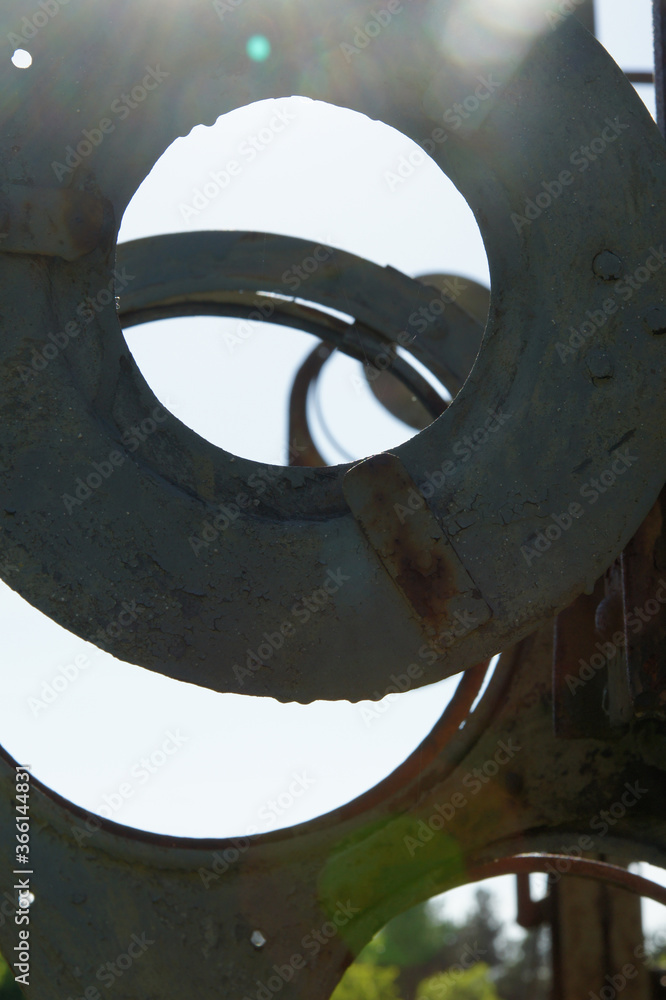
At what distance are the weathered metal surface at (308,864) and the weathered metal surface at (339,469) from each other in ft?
5.38

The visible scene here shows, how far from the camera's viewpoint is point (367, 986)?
18.0 metres

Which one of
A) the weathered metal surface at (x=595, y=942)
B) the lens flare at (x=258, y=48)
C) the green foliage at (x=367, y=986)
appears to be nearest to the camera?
the lens flare at (x=258, y=48)

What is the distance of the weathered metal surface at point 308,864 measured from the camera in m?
3.48

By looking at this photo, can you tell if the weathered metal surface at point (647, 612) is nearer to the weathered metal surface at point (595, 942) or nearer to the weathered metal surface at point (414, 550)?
the weathered metal surface at point (414, 550)

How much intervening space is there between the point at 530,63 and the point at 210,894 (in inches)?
111

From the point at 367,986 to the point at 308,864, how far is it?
16.0 metres

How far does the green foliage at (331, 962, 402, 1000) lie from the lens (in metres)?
17.9

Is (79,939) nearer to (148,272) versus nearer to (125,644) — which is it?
(125,644)

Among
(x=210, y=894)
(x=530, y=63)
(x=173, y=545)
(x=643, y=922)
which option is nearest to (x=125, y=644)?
(x=173, y=545)

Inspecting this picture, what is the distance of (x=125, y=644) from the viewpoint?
2096mm

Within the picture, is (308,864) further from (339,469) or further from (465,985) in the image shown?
(465,985)

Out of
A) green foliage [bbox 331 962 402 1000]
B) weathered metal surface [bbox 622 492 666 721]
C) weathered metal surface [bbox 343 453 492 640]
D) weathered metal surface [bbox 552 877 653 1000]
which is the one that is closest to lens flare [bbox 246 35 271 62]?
weathered metal surface [bbox 343 453 492 640]

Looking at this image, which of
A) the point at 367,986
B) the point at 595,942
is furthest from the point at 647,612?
the point at 367,986

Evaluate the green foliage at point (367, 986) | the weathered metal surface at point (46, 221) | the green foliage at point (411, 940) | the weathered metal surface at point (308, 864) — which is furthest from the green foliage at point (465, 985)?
the weathered metal surface at point (46, 221)
